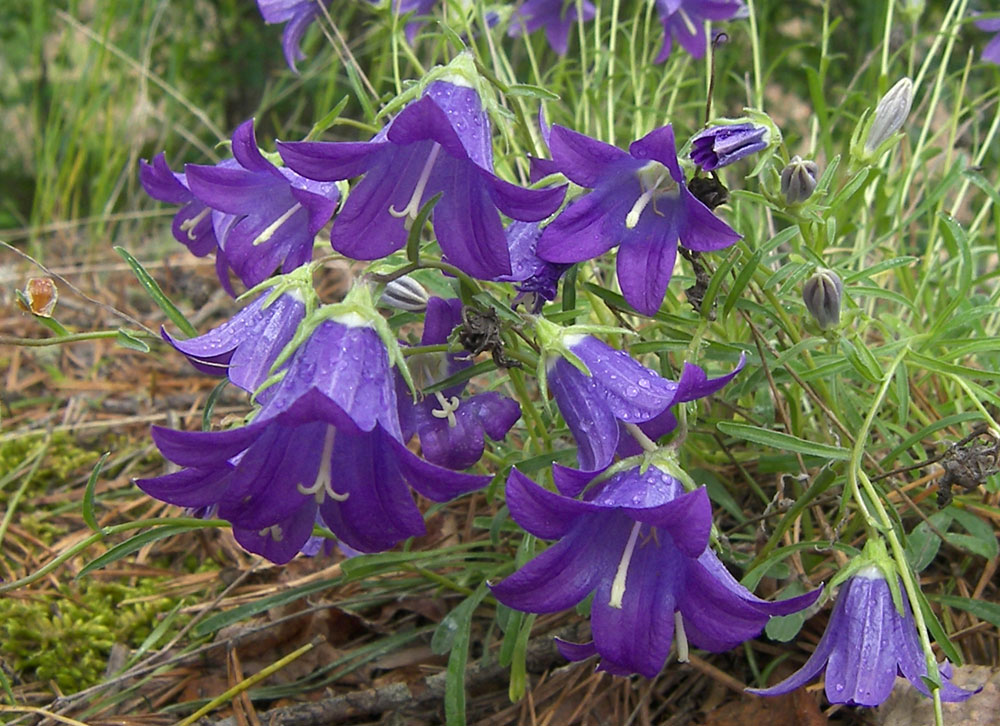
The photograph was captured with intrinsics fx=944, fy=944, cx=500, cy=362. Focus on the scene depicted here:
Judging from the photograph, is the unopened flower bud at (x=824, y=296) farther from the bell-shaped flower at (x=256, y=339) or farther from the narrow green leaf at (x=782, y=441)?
the bell-shaped flower at (x=256, y=339)

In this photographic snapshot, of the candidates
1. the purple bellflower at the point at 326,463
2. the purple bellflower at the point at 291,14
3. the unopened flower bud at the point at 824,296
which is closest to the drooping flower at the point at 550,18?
the purple bellflower at the point at 291,14

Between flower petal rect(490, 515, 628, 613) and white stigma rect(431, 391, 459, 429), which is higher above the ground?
white stigma rect(431, 391, 459, 429)

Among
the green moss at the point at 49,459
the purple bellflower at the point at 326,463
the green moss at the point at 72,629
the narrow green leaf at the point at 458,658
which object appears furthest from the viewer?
the green moss at the point at 49,459

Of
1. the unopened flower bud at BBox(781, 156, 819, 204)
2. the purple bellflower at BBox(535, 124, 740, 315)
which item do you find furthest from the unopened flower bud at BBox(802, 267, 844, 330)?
the purple bellflower at BBox(535, 124, 740, 315)

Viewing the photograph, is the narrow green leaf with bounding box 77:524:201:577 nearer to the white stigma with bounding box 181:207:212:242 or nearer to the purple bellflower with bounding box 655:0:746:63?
the white stigma with bounding box 181:207:212:242

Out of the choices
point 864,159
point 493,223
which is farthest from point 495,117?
point 864,159

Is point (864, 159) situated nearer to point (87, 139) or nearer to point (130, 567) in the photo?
point (130, 567)

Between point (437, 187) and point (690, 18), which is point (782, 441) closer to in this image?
point (437, 187)
